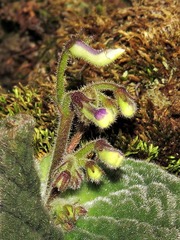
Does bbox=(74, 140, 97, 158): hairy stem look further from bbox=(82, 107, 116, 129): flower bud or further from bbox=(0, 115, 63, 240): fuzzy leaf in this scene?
bbox=(0, 115, 63, 240): fuzzy leaf

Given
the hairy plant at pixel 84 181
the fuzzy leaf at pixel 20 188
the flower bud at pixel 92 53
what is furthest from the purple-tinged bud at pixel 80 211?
the flower bud at pixel 92 53

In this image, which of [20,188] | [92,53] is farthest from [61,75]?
[20,188]

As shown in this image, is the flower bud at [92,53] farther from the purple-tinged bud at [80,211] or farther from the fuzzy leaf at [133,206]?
the purple-tinged bud at [80,211]

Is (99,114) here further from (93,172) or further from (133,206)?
(133,206)

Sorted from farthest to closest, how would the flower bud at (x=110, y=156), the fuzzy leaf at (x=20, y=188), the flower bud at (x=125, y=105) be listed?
the flower bud at (x=125, y=105), the flower bud at (x=110, y=156), the fuzzy leaf at (x=20, y=188)

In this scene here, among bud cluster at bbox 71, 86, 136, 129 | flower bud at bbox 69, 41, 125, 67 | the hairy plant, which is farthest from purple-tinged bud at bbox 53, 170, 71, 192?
flower bud at bbox 69, 41, 125, 67
